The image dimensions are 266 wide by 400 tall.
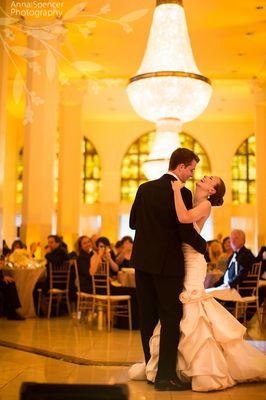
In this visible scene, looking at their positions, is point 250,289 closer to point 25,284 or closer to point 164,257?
point 25,284

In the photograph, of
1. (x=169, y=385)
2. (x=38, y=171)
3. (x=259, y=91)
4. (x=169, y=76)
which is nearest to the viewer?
(x=169, y=385)

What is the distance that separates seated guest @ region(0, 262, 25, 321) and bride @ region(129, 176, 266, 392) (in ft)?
15.8

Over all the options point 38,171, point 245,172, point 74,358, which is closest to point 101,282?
point 74,358

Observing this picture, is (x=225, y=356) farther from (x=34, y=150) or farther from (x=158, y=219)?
(x=34, y=150)

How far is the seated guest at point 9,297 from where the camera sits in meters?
9.24

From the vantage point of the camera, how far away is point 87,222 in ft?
86.7

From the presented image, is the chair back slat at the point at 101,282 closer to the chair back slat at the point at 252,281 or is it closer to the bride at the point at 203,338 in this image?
the chair back slat at the point at 252,281

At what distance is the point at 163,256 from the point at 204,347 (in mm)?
755

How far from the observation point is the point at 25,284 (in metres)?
9.82

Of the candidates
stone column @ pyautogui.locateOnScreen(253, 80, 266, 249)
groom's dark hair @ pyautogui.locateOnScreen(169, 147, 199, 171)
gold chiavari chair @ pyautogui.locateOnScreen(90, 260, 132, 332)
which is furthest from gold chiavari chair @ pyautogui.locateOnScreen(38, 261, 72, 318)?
stone column @ pyautogui.locateOnScreen(253, 80, 266, 249)

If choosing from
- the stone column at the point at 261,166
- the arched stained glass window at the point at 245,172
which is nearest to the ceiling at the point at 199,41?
the stone column at the point at 261,166

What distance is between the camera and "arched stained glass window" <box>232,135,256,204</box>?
26.6 meters

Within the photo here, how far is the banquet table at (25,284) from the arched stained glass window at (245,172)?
58.6 ft

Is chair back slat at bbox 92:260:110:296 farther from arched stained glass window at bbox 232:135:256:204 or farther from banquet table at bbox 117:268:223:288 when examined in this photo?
arched stained glass window at bbox 232:135:256:204
